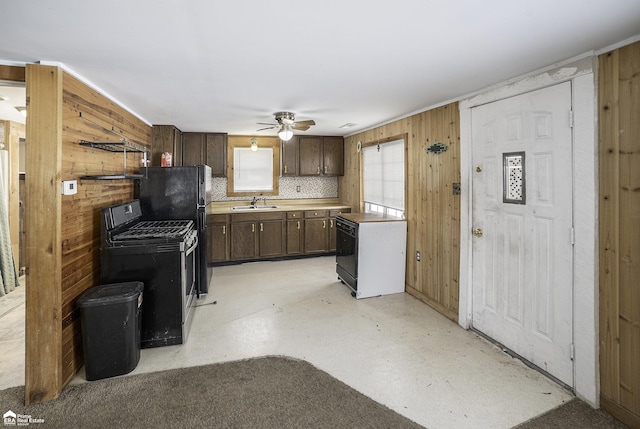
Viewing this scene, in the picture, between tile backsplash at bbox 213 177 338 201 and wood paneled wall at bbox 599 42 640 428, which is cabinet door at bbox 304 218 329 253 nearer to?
tile backsplash at bbox 213 177 338 201

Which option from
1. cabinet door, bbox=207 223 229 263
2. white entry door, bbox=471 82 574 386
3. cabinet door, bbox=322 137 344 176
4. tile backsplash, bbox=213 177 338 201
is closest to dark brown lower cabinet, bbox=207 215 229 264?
cabinet door, bbox=207 223 229 263

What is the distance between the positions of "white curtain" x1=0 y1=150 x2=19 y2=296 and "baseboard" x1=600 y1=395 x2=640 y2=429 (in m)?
5.84

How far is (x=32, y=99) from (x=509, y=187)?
3.52m

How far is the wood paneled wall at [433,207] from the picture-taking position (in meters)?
3.27

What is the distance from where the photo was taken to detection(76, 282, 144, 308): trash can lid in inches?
89.7

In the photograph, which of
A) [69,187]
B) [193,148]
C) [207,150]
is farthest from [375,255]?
[193,148]

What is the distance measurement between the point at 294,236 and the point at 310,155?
1550mm

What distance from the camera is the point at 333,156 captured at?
607 centimetres

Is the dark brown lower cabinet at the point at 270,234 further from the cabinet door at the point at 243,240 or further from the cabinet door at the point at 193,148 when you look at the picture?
the cabinet door at the point at 193,148

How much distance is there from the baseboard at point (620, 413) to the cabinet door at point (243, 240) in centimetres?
452

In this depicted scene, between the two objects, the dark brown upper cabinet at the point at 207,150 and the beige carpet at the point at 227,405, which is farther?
the dark brown upper cabinet at the point at 207,150

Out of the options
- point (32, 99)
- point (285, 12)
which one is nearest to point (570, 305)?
point (285, 12)

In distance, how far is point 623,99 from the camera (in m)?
1.88

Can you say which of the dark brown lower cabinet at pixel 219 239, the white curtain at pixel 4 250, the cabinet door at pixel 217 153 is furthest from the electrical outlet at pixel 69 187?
the cabinet door at pixel 217 153
